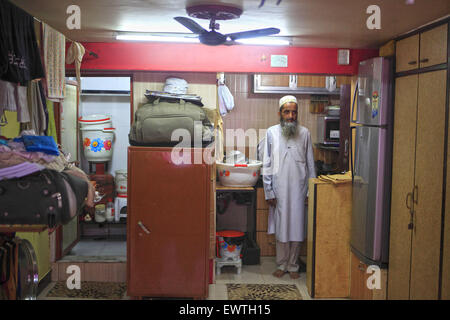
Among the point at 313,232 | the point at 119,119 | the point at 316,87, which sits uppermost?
the point at 316,87

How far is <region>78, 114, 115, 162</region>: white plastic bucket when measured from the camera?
511 cm

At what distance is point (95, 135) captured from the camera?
5.14 m

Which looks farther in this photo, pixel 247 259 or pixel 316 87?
pixel 316 87

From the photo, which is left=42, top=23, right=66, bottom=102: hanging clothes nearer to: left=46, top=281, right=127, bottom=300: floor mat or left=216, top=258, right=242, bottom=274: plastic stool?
left=46, top=281, right=127, bottom=300: floor mat

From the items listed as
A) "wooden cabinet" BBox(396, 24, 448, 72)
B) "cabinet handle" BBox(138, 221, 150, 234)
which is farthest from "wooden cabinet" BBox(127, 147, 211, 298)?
"wooden cabinet" BBox(396, 24, 448, 72)

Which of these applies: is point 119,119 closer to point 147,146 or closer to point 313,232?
point 147,146

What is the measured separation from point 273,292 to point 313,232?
717 mm

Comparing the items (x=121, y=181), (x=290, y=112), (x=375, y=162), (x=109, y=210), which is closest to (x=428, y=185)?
(x=375, y=162)

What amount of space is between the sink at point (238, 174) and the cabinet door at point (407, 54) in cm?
195

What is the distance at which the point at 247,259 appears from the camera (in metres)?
5.01

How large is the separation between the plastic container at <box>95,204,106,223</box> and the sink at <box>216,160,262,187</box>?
149cm

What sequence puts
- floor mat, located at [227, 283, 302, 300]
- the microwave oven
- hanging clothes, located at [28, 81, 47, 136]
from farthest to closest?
1. the microwave oven
2. floor mat, located at [227, 283, 302, 300]
3. hanging clothes, located at [28, 81, 47, 136]

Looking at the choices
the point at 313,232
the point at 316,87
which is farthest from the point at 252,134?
the point at 313,232

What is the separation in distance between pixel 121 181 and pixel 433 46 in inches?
144
